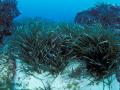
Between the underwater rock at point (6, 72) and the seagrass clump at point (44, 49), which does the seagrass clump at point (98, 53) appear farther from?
the underwater rock at point (6, 72)

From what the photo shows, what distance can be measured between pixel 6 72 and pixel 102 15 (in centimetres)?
507

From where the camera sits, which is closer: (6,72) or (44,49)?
(44,49)

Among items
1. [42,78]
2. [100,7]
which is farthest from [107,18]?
[42,78]

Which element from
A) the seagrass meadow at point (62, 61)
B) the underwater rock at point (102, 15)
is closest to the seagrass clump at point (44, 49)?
the seagrass meadow at point (62, 61)

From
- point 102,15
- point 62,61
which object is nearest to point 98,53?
point 62,61

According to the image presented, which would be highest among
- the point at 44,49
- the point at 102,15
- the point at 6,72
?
the point at 102,15

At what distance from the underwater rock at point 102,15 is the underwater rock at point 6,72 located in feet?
13.5

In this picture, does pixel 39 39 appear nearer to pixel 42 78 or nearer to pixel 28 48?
pixel 28 48

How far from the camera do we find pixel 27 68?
20.7ft

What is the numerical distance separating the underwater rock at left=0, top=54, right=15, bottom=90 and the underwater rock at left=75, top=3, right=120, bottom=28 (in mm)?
4118

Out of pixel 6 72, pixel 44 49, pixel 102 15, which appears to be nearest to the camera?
pixel 44 49

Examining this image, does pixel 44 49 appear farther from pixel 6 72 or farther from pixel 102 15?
pixel 102 15

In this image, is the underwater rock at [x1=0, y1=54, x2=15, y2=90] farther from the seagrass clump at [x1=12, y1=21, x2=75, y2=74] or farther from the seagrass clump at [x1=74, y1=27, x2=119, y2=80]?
the seagrass clump at [x1=74, y1=27, x2=119, y2=80]

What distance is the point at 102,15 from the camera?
1038 centimetres
